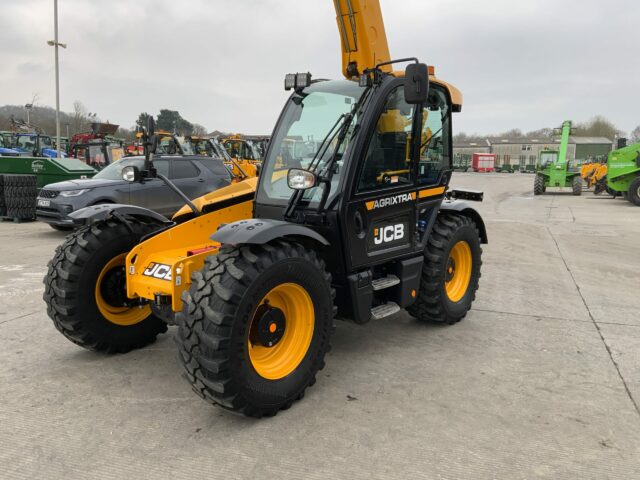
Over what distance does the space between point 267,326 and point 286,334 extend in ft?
0.75

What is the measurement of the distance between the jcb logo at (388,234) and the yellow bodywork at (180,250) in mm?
1094

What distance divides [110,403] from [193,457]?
0.90 m

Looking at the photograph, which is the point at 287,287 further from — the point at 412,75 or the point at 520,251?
the point at 520,251

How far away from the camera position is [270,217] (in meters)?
3.87

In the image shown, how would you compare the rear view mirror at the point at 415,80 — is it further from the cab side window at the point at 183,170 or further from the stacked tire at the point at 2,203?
the stacked tire at the point at 2,203

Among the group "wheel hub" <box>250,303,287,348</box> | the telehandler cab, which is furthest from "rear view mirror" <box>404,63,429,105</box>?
"wheel hub" <box>250,303,287,348</box>

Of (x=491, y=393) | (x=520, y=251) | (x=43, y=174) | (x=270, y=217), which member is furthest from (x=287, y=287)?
(x=43, y=174)

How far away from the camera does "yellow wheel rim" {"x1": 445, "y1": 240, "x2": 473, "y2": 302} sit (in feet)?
16.7

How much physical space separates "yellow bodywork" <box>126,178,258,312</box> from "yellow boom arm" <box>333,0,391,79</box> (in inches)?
51.8

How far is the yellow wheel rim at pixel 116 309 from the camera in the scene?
3891mm

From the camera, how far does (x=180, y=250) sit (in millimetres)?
3863

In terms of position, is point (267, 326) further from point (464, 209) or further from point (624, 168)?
point (624, 168)

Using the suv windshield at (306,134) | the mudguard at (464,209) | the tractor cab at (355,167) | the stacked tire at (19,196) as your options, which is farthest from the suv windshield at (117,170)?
the mudguard at (464,209)

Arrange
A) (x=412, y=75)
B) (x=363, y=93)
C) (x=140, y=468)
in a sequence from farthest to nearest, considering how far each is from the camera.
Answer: (x=363, y=93)
(x=412, y=75)
(x=140, y=468)
